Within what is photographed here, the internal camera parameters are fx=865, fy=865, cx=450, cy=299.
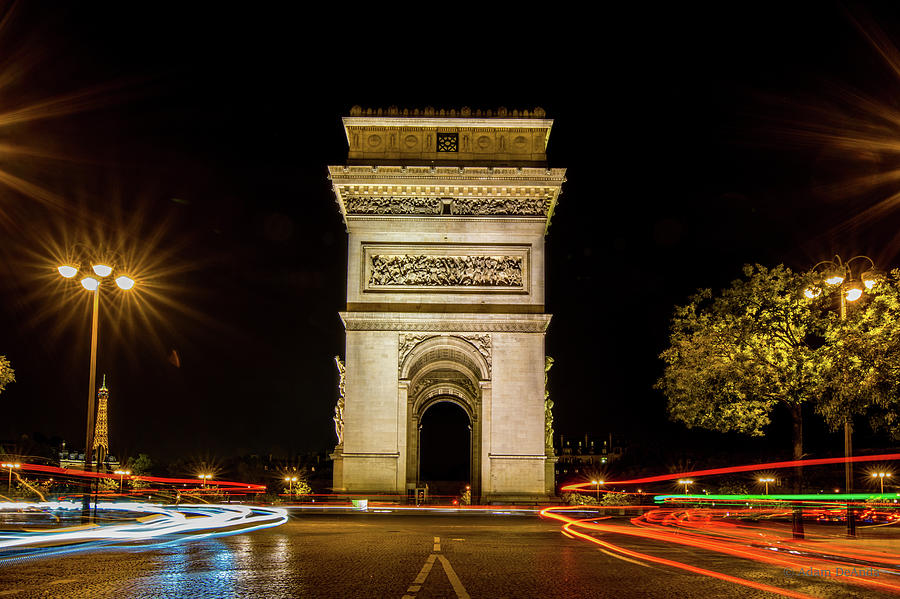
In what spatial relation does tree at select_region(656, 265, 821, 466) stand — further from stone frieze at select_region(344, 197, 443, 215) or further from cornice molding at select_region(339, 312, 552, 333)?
stone frieze at select_region(344, 197, 443, 215)

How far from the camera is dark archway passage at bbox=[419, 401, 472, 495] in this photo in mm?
56438

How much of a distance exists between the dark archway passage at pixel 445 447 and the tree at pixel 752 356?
2991 cm

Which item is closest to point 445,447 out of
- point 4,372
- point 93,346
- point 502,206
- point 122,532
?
point 502,206

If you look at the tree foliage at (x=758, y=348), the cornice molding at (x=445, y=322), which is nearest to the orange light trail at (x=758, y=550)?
the tree foliage at (x=758, y=348)

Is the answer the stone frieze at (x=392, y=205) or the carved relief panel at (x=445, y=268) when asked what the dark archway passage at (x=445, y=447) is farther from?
the stone frieze at (x=392, y=205)

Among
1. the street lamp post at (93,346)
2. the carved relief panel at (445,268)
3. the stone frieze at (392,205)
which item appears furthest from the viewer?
the stone frieze at (392,205)

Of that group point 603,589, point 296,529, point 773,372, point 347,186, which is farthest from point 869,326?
point 347,186

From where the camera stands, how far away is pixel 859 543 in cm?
1363

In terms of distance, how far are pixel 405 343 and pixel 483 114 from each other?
367 inches

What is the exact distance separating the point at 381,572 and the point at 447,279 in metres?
23.0

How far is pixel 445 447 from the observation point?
2549 inches

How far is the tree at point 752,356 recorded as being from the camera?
24.2 metres

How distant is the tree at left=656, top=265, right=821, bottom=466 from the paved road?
38.5 ft

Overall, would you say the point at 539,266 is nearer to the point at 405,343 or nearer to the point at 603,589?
the point at 405,343
